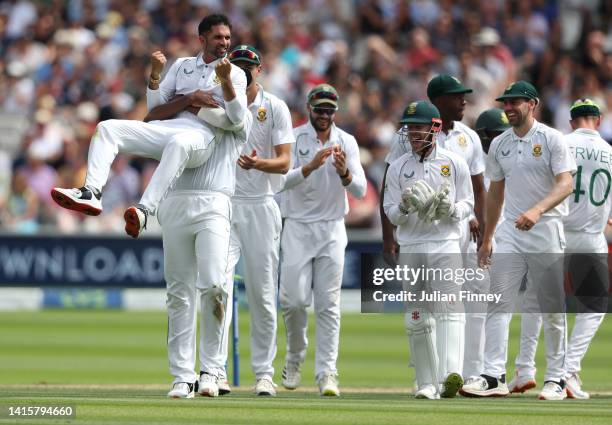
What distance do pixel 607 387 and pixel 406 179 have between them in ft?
9.50

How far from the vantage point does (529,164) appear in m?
10.1

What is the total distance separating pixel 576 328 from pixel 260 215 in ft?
8.21

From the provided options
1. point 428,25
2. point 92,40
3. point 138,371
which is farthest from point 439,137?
point 92,40

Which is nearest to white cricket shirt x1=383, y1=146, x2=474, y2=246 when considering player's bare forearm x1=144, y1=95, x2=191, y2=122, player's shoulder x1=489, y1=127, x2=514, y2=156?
player's shoulder x1=489, y1=127, x2=514, y2=156

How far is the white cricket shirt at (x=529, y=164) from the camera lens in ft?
32.7

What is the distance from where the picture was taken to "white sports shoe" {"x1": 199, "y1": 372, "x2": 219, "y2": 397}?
9.22 metres

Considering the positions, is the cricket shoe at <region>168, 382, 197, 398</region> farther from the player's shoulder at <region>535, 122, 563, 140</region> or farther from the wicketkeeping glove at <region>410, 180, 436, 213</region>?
the player's shoulder at <region>535, 122, 563, 140</region>

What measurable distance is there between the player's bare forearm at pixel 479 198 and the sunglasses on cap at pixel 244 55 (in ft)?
6.19

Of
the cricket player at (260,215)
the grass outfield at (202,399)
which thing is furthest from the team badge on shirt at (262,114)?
the grass outfield at (202,399)

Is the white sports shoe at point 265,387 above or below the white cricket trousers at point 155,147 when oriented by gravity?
below

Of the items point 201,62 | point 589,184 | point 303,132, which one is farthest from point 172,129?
point 589,184

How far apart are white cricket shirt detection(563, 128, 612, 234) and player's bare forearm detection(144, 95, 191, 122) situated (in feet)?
10.3

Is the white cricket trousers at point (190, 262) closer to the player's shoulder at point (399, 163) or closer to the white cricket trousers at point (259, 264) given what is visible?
the white cricket trousers at point (259, 264)

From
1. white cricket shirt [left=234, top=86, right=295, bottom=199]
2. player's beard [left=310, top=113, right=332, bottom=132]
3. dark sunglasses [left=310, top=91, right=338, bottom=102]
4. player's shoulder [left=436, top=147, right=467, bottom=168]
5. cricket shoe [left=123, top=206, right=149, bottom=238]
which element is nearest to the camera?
cricket shoe [left=123, top=206, right=149, bottom=238]
